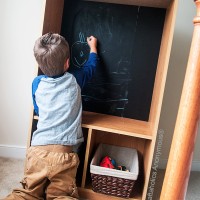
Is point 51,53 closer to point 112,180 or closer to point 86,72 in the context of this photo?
point 86,72

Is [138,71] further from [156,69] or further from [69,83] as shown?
[69,83]

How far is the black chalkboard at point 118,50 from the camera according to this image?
1348 mm

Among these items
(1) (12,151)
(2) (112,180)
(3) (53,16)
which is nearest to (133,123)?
(2) (112,180)

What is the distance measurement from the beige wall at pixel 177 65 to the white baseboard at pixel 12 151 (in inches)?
36.6

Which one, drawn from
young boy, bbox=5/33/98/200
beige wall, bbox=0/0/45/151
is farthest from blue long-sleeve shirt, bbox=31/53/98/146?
beige wall, bbox=0/0/45/151

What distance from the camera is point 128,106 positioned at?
1.43 metres

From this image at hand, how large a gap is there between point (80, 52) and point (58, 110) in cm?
47

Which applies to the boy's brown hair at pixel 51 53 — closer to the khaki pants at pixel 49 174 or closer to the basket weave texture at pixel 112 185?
the khaki pants at pixel 49 174

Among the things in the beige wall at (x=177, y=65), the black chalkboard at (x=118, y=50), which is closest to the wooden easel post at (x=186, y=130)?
the black chalkboard at (x=118, y=50)

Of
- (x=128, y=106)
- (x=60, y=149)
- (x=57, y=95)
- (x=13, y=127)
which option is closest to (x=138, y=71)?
(x=128, y=106)

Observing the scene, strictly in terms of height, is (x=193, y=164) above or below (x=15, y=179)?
above

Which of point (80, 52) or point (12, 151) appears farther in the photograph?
point (12, 151)

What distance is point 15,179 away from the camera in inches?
52.5

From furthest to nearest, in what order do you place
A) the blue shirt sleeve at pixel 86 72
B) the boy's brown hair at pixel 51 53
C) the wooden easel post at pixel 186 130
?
1. the blue shirt sleeve at pixel 86 72
2. the boy's brown hair at pixel 51 53
3. the wooden easel post at pixel 186 130
